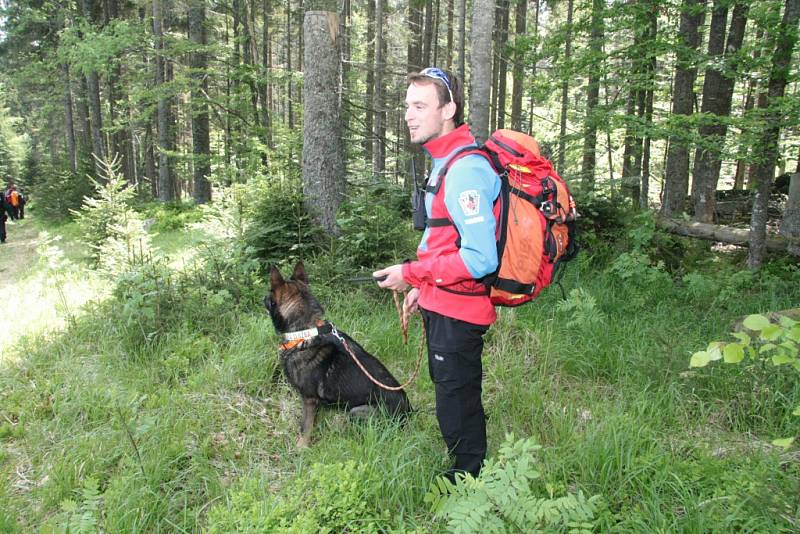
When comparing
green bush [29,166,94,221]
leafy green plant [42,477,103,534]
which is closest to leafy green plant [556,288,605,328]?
leafy green plant [42,477,103,534]

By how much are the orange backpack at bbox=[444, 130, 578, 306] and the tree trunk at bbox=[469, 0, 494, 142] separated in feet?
11.9

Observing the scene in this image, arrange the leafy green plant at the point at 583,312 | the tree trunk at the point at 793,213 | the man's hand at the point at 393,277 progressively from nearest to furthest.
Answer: the man's hand at the point at 393,277
the leafy green plant at the point at 583,312
the tree trunk at the point at 793,213

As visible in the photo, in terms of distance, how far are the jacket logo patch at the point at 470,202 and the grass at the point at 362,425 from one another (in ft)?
4.99

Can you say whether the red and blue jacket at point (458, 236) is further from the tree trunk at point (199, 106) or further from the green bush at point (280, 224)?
the tree trunk at point (199, 106)

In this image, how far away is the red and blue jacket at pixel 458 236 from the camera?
227 centimetres

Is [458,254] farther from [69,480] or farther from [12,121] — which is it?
[12,121]

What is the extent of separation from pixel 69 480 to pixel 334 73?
5985mm

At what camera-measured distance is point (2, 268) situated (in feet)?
37.8

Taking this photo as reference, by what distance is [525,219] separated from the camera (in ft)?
7.68

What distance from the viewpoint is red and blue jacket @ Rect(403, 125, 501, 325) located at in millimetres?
2270

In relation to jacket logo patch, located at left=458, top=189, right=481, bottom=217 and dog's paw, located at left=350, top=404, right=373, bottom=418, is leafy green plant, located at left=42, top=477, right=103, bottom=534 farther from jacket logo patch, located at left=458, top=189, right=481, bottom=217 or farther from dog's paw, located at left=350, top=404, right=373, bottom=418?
jacket logo patch, located at left=458, top=189, right=481, bottom=217

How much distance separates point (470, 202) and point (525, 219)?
304mm

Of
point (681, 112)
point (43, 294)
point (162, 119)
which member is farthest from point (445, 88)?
point (162, 119)

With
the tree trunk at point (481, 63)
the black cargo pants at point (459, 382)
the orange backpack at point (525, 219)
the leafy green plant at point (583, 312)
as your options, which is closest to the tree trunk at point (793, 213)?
the leafy green plant at point (583, 312)
